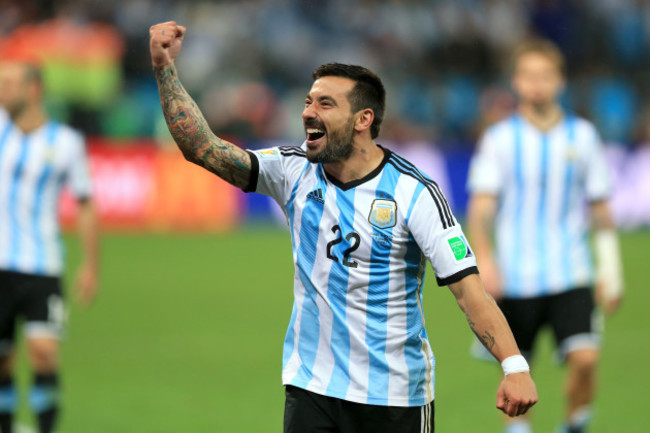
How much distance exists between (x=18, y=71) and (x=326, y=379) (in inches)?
131

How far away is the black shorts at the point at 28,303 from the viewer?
6.54m

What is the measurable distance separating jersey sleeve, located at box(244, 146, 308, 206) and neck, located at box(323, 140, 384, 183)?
0.48 feet

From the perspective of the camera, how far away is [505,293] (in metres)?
6.64

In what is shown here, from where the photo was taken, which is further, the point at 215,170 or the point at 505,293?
the point at 505,293

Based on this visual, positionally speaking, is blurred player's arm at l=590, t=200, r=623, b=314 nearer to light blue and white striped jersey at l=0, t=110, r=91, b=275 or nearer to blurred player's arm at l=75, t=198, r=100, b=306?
blurred player's arm at l=75, t=198, r=100, b=306

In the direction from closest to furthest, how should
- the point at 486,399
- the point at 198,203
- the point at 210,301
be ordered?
the point at 486,399 → the point at 210,301 → the point at 198,203

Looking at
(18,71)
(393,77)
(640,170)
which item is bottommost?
(18,71)

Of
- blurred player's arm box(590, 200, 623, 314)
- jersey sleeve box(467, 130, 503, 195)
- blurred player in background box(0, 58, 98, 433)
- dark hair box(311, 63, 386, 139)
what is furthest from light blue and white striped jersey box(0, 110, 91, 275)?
blurred player's arm box(590, 200, 623, 314)

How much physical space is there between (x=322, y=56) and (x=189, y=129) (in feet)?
59.0

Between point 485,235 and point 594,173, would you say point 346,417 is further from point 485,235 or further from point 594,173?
point 594,173

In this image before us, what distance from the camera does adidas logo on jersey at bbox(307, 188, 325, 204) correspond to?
14.0 ft

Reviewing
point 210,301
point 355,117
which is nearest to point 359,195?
point 355,117

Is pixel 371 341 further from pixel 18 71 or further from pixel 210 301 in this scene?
pixel 210 301

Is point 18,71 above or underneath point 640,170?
underneath
